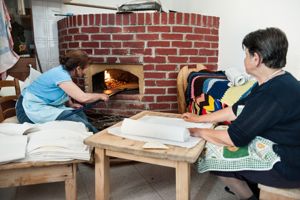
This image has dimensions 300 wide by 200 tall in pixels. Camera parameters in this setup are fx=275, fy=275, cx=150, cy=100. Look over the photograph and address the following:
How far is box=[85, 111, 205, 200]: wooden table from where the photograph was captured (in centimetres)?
118

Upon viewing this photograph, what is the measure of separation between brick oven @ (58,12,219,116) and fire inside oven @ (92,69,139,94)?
10 cm

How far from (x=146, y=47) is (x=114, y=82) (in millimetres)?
747

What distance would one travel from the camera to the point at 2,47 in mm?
2518

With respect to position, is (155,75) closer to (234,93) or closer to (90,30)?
(90,30)

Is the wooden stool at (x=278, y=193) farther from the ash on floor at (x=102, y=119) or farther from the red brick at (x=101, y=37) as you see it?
the red brick at (x=101, y=37)

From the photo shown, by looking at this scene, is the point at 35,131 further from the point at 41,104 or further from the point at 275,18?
the point at 275,18

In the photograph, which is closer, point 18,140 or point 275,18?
point 18,140

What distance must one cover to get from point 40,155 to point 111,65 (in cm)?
141

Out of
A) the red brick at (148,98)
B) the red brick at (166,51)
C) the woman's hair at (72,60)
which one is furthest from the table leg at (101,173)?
the red brick at (166,51)

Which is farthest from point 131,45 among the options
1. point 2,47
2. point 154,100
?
point 2,47

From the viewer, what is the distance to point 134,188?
1.89 metres

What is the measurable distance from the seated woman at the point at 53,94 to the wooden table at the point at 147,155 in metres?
0.67

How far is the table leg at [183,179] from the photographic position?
1.21 meters

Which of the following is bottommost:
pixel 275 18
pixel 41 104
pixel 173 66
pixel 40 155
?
pixel 40 155
